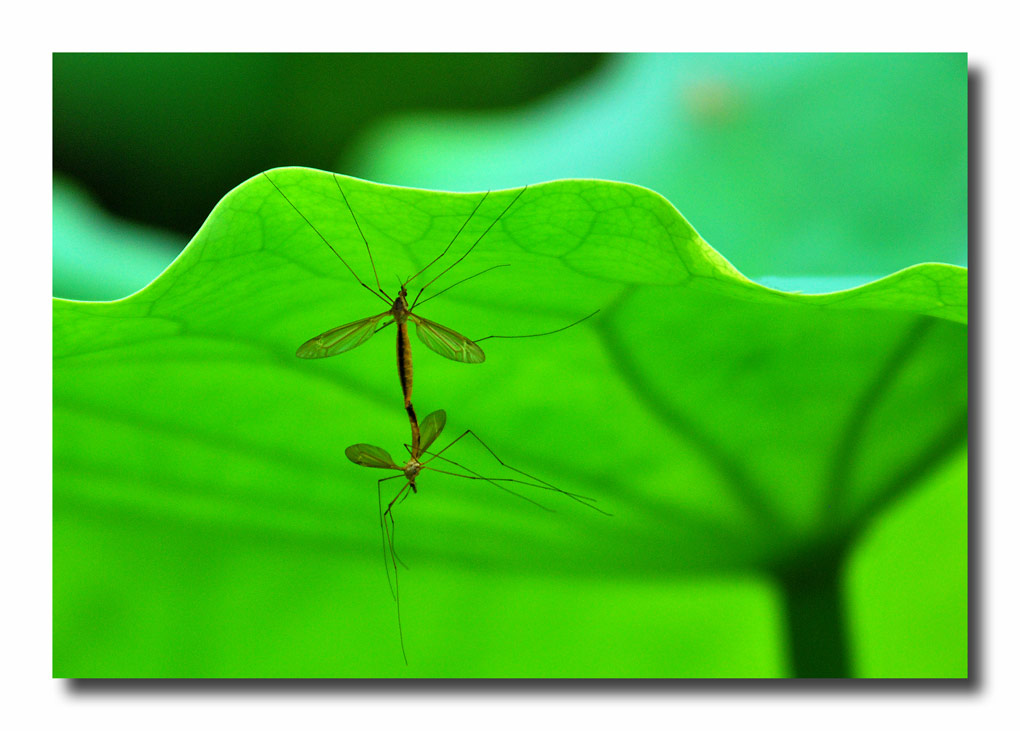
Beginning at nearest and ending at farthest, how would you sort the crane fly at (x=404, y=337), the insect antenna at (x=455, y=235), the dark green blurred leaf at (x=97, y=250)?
the insect antenna at (x=455, y=235)
the crane fly at (x=404, y=337)
the dark green blurred leaf at (x=97, y=250)

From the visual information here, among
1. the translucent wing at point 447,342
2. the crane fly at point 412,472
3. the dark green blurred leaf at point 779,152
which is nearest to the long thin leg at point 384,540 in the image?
the crane fly at point 412,472

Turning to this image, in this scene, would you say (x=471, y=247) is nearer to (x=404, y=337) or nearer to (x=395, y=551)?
(x=404, y=337)

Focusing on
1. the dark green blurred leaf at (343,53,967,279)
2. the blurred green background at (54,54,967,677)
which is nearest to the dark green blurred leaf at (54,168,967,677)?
the blurred green background at (54,54,967,677)

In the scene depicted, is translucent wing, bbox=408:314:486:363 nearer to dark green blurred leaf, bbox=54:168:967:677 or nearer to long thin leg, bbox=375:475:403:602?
dark green blurred leaf, bbox=54:168:967:677

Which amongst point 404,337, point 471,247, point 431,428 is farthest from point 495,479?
point 471,247

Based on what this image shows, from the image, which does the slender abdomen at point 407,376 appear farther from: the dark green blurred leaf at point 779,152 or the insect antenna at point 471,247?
the dark green blurred leaf at point 779,152
